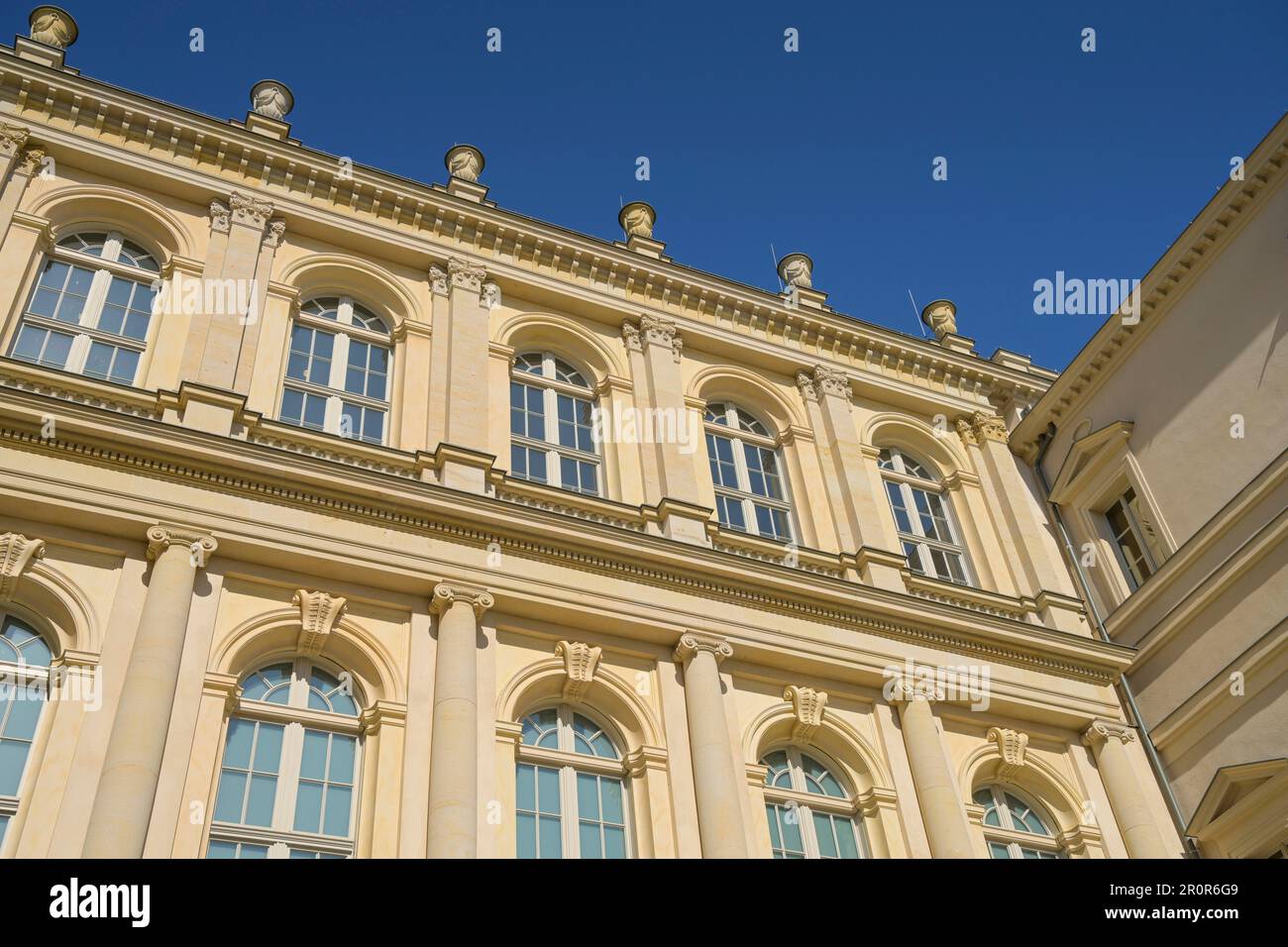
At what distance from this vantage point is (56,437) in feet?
44.3

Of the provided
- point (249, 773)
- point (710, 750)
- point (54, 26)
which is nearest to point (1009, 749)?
point (710, 750)

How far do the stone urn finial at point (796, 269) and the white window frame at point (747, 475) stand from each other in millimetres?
3739

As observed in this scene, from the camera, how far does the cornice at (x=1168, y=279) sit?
58.1 ft

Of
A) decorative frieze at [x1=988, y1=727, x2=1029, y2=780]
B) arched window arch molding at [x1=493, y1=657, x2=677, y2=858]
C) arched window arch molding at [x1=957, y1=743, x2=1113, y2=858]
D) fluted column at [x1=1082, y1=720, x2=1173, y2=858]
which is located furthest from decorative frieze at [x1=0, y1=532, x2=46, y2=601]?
fluted column at [x1=1082, y1=720, x2=1173, y2=858]

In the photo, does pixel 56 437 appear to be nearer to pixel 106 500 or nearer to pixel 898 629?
pixel 106 500

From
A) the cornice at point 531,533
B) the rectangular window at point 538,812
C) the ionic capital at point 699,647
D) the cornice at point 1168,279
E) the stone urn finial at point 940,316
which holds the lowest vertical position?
the rectangular window at point 538,812

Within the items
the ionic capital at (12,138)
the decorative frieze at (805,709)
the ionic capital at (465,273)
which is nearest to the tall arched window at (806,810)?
the decorative frieze at (805,709)

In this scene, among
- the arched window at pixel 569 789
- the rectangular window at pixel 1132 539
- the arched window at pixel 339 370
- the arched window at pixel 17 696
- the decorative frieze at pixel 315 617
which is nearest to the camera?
the arched window at pixel 17 696

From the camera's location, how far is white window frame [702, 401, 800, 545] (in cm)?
1847

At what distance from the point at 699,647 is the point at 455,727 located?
3363 millimetres

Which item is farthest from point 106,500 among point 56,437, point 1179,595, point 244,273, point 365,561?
point 1179,595

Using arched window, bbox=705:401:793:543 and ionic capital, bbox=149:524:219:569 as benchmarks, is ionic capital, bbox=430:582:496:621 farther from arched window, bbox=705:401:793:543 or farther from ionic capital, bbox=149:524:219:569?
arched window, bbox=705:401:793:543

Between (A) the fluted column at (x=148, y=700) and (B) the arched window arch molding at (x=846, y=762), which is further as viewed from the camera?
(B) the arched window arch molding at (x=846, y=762)

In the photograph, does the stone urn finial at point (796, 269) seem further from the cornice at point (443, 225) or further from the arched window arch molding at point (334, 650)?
the arched window arch molding at point (334, 650)
